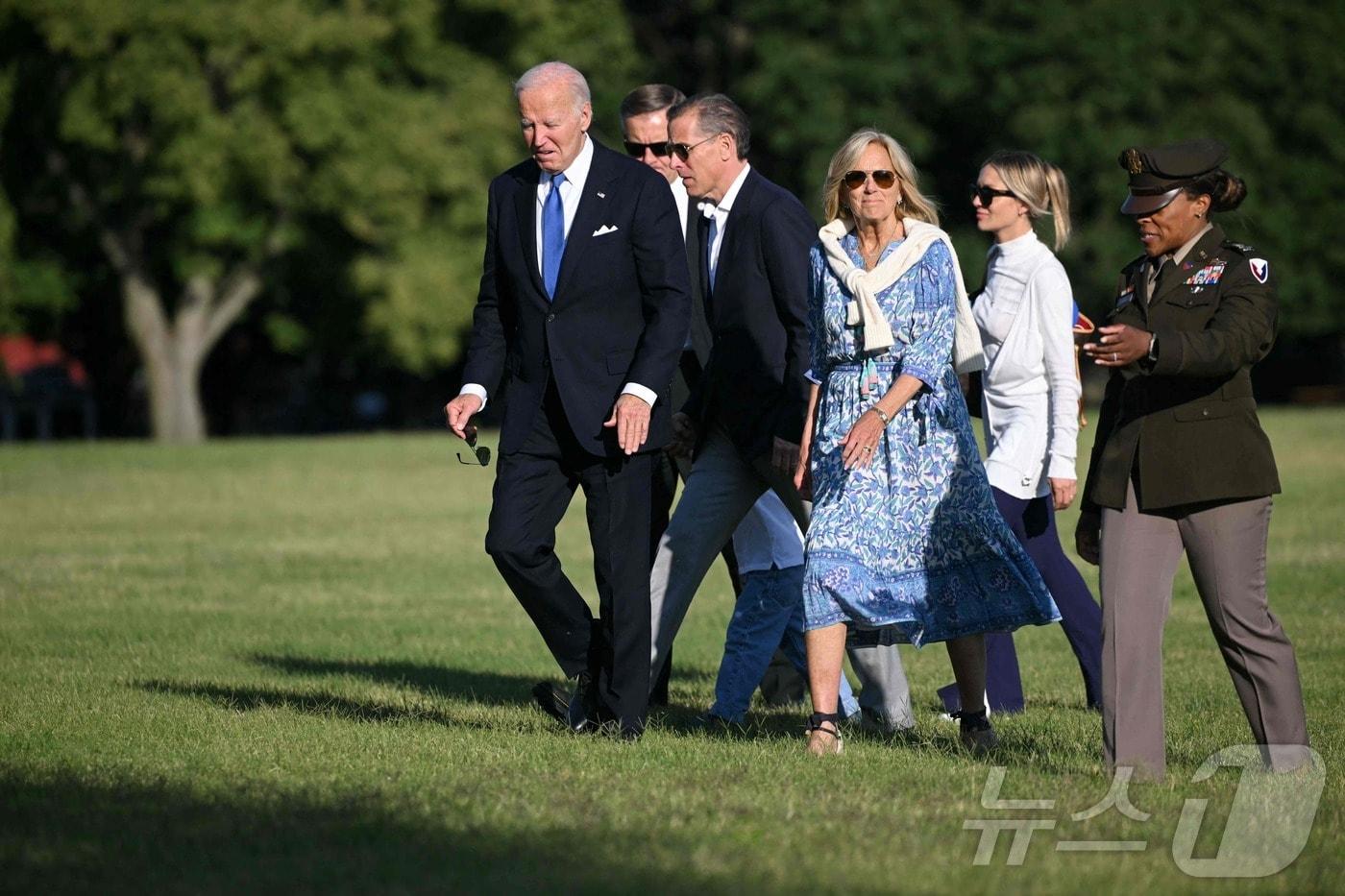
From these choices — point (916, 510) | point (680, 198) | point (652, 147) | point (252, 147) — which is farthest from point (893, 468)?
point (252, 147)

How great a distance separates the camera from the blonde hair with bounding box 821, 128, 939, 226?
22.2 feet

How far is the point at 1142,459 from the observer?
6141mm

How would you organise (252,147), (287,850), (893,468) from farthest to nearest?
(252,147) → (893,468) → (287,850)

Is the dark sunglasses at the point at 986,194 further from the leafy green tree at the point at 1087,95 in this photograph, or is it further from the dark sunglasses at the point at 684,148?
the leafy green tree at the point at 1087,95

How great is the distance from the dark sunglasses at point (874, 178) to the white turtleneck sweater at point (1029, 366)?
150 cm

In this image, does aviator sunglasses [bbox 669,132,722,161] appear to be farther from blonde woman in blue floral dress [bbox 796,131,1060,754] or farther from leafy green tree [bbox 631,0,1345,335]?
leafy green tree [bbox 631,0,1345,335]

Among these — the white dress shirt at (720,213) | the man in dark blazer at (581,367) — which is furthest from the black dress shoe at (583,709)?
the white dress shirt at (720,213)

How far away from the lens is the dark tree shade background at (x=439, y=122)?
3378 centimetres

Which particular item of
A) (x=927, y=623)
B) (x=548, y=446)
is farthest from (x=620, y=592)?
(x=927, y=623)

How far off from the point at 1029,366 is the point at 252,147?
27343 millimetres

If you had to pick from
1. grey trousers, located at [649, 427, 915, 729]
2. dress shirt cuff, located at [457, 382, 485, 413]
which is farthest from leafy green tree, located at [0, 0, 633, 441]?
dress shirt cuff, located at [457, 382, 485, 413]

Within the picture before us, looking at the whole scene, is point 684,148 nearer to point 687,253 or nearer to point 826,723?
point 687,253

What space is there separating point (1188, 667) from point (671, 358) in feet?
12.2

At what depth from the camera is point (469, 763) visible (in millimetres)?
6531
